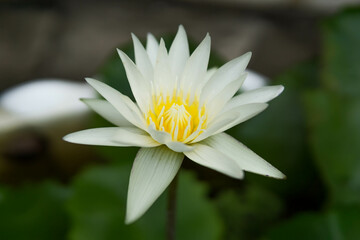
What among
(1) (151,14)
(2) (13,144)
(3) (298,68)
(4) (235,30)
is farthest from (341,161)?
(1) (151,14)

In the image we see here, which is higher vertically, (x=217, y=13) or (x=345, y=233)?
(x=217, y=13)

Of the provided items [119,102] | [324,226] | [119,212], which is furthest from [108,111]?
[324,226]

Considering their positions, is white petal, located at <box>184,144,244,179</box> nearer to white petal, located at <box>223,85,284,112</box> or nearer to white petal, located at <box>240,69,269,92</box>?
white petal, located at <box>223,85,284,112</box>

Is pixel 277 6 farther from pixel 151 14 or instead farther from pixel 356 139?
pixel 356 139

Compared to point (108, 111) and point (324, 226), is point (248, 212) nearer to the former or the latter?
point (324, 226)

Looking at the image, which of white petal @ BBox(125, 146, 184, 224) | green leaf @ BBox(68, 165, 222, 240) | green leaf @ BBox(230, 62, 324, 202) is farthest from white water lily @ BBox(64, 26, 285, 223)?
green leaf @ BBox(230, 62, 324, 202)

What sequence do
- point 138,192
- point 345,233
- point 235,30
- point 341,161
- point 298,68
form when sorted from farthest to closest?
point 235,30 → point 298,68 → point 341,161 → point 345,233 → point 138,192

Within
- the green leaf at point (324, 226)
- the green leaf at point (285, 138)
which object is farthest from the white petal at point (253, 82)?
the green leaf at point (324, 226)
